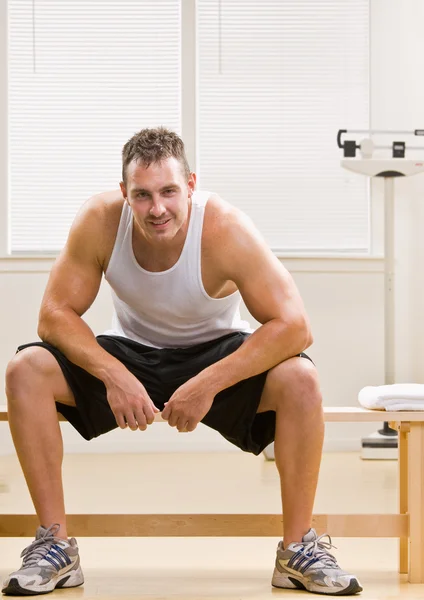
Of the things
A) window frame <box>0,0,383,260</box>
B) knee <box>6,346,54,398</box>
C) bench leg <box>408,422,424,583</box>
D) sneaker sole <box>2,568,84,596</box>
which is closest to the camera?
sneaker sole <box>2,568,84,596</box>

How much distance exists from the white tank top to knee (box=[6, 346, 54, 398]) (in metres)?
0.25

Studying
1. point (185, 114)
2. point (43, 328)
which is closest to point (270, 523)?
point (43, 328)

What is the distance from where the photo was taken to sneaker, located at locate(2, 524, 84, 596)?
6.23ft

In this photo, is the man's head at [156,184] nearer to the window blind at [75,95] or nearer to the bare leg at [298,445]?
the bare leg at [298,445]

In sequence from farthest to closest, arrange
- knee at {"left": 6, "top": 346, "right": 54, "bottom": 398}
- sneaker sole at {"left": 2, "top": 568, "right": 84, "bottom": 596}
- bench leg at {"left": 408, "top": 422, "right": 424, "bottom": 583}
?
bench leg at {"left": 408, "top": 422, "right": 424, "bottom": 583} < knee at {"left": 6, "top": 346, "right": 54, "bottom": 398} < sneaker sole at {"left": 2, "top": 568, "right": 84, "bottom": 596}

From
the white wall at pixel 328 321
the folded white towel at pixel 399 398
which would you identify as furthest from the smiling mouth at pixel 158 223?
the white wall at pixel 328 321

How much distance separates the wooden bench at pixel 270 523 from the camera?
6.93 feet

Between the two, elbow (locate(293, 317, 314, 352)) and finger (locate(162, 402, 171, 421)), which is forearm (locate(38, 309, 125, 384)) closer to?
finger (locate(162, 402, 171, 421))

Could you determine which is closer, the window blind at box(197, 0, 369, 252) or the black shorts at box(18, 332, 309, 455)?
the black shorts at box(18, 332, 309, 455)

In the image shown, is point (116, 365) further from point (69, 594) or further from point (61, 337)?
point (69, 594)

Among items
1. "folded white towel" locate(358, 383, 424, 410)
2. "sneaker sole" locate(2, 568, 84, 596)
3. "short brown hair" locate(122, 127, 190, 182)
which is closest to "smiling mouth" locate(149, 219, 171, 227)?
"short brown hair" locate(122, 127, 190, 182)

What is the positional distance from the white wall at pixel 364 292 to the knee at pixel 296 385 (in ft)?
8.29

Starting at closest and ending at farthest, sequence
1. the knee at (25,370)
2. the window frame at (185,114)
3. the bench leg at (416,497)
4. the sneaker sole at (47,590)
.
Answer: the sneaker sole at (47,590) → the knee at (25,370) → the bench leg at (416,497) → the window frame at (185,114)

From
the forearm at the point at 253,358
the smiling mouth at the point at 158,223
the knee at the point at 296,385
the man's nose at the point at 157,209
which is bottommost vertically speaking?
the knee at the point at 296,385
